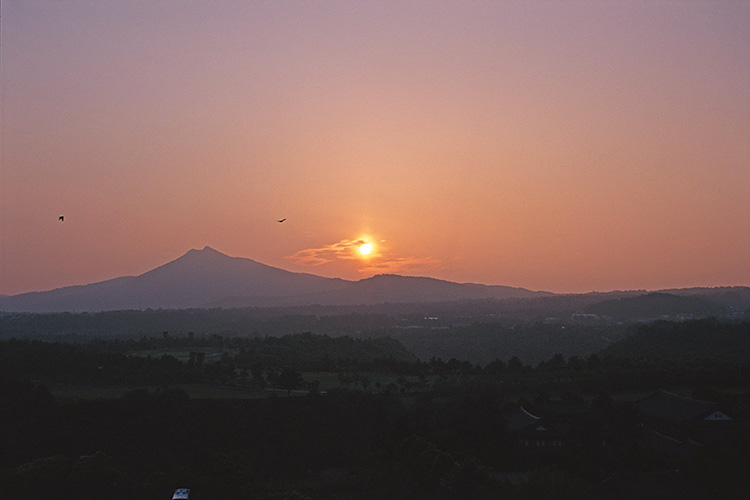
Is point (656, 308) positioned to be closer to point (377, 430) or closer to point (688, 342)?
point (688, 342)

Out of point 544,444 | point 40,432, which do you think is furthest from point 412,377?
point 40,432

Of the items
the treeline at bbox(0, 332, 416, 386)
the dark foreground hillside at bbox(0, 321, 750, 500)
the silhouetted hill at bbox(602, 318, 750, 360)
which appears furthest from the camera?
the silhouetted hill at bbox(602, 318, 750, 360)

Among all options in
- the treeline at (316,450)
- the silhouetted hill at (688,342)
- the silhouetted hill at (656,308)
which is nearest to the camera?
the treeline at (316,450)

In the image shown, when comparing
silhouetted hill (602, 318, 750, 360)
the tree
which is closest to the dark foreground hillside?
the tree

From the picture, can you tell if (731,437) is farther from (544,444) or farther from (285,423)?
(285,423)

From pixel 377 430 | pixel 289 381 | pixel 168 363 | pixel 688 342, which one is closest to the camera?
pixel 377 430

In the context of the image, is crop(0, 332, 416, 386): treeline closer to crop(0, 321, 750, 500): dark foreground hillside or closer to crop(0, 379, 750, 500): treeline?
crop(0, 321, 750, 500): dark foreground hillside

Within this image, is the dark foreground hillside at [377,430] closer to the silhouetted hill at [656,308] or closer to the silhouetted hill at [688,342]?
the silhouetted hill at [688,342]

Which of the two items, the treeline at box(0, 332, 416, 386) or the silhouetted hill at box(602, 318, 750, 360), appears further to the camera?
the silhouetted hill at box(602, 318, 750, 360)

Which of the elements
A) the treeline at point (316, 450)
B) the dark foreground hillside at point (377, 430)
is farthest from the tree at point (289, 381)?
the treeline at point (316, 450)

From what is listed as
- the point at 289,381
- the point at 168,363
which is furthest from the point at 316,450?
the point at 168,363

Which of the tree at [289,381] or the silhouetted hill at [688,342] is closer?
the tree at [289,381]
